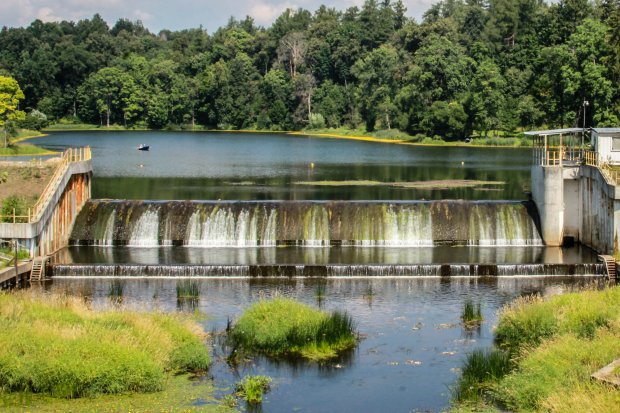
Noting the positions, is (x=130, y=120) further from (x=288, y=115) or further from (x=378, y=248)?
(x=378, y=248)

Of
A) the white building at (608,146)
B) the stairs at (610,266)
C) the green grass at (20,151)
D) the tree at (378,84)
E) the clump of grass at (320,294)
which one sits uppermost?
the tree at (378,84)

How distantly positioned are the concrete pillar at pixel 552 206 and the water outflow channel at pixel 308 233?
0.66 metres

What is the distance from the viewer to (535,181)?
4938 centimetres

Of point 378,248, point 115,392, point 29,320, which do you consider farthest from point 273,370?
point 378,248

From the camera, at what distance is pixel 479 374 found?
24.7 metres

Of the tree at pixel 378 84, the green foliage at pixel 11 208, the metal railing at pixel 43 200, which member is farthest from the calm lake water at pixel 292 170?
the tree at pixel 378 84

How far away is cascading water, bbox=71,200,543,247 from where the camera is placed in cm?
4681

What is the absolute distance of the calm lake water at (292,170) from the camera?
64.9m

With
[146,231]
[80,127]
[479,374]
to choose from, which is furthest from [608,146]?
[80,127]

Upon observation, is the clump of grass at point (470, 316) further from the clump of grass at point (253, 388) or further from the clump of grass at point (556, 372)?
the clump of grass at point (253, 388)

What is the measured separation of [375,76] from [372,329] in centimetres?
12499

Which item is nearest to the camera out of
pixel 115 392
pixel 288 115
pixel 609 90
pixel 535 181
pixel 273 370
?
pixel 115 392

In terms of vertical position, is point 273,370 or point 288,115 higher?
point 288,115

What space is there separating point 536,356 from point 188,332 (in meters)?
10.0
